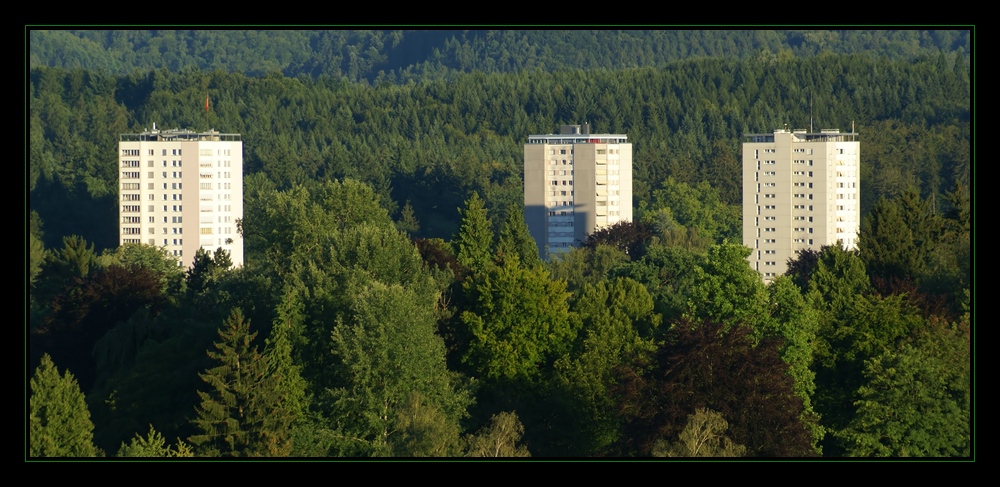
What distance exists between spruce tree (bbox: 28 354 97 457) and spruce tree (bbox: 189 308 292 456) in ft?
9.62

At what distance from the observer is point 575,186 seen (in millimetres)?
141125

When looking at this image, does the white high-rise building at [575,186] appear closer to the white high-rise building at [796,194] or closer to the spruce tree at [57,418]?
the white high-rise building at [796,194]

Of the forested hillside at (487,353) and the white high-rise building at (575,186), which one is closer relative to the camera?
the forested hillside at (487,353)

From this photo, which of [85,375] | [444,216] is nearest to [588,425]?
[85,375]

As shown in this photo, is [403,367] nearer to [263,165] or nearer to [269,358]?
[269,358]

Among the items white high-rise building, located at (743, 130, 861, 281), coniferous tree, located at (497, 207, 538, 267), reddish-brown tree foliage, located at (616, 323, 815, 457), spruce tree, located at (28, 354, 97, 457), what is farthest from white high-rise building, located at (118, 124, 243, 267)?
reddish-brown tree foliage, located at (616, 323, 815, 457)

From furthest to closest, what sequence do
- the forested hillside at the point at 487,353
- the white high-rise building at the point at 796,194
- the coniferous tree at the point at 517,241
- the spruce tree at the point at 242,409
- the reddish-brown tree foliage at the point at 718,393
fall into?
the white high-rise building at the point at 796,194
the coniferous tree at the point at 517,241
the spruce tree at the point at 242,409
the forested hillside at the point at 487,353
the reddish-brown tree foliage at the point at 718,393

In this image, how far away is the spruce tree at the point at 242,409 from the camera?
184 ft

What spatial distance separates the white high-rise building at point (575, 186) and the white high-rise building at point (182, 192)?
68.4 ft

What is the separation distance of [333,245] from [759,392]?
63.7ft

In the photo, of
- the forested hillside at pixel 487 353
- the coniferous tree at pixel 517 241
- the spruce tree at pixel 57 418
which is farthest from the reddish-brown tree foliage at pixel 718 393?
the coniferous tree at pixel 517 241

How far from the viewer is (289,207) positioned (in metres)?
77.9

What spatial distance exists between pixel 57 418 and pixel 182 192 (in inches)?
3066

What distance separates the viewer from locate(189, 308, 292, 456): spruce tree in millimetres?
56094
